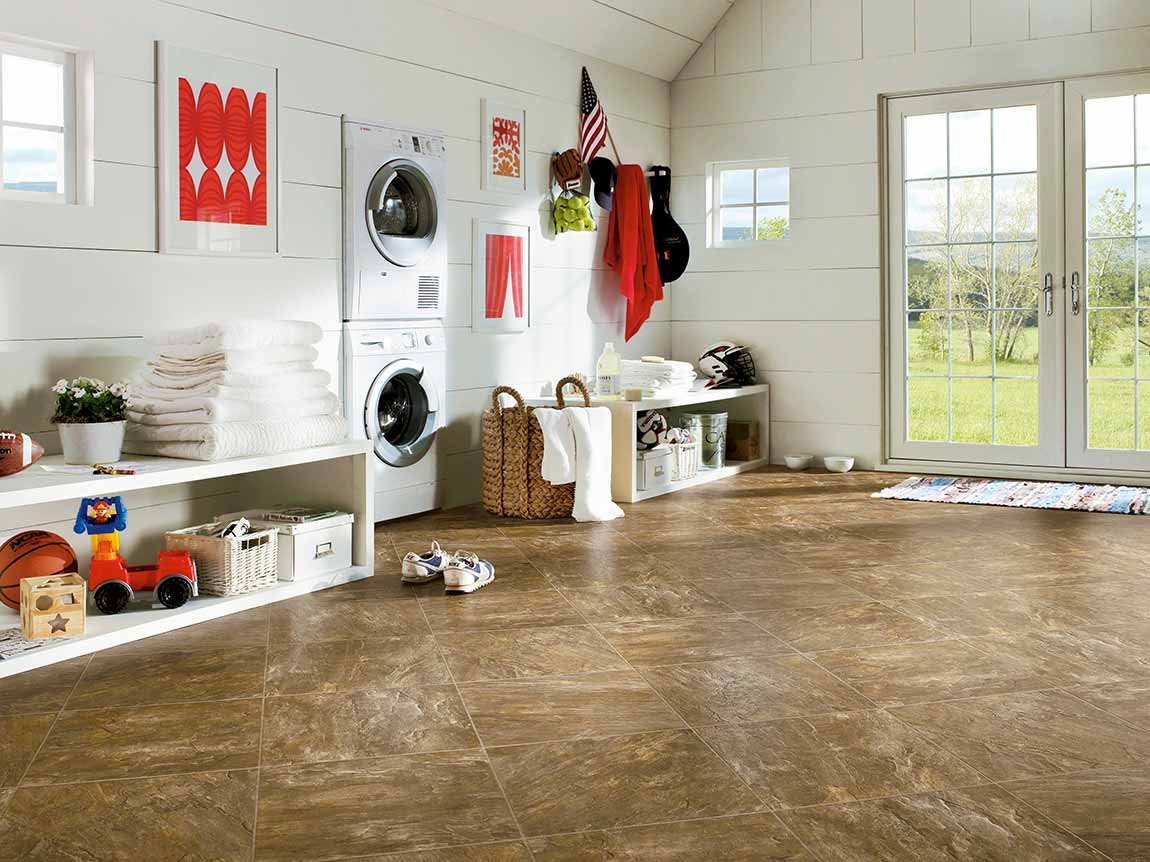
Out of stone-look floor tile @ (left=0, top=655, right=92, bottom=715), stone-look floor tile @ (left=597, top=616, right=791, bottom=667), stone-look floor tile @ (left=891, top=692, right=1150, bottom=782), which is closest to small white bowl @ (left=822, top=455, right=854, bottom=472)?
stone-look floor tile @ (left=597, top=616, right=791, bottom=667)

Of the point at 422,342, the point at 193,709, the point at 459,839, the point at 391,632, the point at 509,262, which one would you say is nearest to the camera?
the point at 459,839

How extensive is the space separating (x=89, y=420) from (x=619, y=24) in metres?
3.80

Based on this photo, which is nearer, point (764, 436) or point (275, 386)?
point (275, 386)

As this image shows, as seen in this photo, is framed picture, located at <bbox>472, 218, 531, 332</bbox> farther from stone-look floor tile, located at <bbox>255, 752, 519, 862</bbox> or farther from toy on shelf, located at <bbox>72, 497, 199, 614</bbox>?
stone-look floor tile, located at <bbox>255, 752, 519, 862</bbox>

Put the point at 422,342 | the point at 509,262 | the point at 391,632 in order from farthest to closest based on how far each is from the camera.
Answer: the point at 509,262 < the point at 422,342 < the point at 391,632

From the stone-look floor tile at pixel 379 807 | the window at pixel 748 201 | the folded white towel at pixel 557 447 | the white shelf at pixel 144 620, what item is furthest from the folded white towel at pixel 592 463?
the stone-look floor tile at pixel 379 807

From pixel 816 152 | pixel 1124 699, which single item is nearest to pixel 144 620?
pixel 1124 699

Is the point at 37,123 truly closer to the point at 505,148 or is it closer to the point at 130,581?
the point at 130,581

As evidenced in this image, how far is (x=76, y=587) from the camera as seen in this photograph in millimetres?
3105

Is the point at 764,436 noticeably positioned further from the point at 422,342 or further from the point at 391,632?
the point at 391,632

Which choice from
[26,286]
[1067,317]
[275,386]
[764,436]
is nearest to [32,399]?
→ [26,286]

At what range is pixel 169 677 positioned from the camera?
2.91 m

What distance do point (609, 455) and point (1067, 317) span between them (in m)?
2.54

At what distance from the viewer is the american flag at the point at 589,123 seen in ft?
20.1
